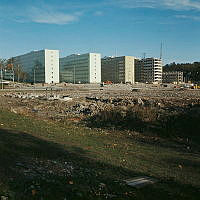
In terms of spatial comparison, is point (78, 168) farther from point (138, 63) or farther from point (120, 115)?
point (138, 63)

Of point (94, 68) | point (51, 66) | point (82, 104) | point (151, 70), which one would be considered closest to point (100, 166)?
point (82, 104)

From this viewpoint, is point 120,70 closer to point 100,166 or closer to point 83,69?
point 83,69

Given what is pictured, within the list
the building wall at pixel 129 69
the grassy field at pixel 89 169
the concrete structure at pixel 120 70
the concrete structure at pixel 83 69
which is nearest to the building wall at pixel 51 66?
the concrete structure at pixel 83 69

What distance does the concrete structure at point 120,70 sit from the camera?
17650 cm

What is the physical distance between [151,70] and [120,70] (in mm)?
17299

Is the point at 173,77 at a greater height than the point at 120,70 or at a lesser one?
lesser

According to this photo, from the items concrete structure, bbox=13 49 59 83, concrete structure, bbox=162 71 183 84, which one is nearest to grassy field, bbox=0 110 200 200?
concrete structure, bbox=13 49 59 83

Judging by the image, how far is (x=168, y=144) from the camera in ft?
51.8

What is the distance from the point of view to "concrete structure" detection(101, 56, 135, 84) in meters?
176

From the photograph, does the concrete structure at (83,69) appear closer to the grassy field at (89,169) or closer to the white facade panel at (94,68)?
the white facade panel at (94,68)

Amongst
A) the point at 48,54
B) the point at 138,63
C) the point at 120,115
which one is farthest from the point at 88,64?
the point at 120,115

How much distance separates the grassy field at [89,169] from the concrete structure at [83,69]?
14313 cm

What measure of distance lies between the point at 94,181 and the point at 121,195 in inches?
41.7

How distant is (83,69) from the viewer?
6457 inches
